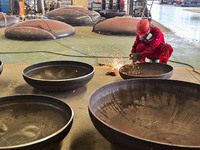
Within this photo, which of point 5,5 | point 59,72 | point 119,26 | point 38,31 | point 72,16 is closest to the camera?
point 59,72

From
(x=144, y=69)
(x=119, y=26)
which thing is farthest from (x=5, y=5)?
(x=144, y=69)

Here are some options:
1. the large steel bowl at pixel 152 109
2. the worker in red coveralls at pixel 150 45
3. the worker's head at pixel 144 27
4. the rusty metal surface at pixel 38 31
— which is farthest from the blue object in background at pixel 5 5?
the large steel bowl at pixel 152 109

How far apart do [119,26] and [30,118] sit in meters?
5.97

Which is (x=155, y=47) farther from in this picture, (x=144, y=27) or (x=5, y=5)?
(x=5, y=5)

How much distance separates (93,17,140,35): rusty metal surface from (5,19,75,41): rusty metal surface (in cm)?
148

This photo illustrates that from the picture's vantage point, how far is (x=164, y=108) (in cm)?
194

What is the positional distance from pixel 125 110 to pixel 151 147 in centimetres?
80

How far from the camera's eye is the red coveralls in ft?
10.6

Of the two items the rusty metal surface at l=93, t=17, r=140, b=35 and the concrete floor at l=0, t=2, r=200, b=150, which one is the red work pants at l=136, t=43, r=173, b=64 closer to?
the concrete floor at l=0, t=2, r=200, b=150

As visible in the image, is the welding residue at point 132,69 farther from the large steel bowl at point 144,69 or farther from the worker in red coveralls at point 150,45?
the worker in red coveralls at point 150,45

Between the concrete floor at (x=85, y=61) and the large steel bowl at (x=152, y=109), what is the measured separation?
24 cm

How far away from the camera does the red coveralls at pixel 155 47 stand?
323cm

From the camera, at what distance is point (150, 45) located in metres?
3.28

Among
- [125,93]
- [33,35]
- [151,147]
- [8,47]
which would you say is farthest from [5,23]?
[151,147]
